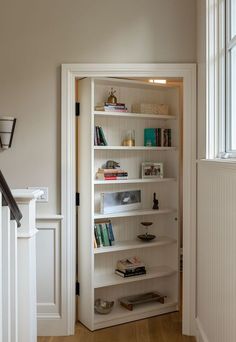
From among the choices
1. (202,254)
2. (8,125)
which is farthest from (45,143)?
(202,254)

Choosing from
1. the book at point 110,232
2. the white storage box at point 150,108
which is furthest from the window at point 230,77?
the book at point 110,232

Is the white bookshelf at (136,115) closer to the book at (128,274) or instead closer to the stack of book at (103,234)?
the stack of book at (103,234)

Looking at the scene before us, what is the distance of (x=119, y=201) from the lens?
3652mm

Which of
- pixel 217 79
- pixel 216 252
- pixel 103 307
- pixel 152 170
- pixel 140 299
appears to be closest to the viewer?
pixel 216 252

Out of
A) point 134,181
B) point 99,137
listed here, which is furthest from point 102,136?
point 134,181

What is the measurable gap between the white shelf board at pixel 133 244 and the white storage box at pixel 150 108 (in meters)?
1.24

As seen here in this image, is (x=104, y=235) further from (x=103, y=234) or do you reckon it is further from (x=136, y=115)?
(x=136, y=115)

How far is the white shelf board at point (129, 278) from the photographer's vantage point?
11.4ft

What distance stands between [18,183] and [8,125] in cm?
48

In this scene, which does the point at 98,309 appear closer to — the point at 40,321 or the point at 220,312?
the point at 40,321

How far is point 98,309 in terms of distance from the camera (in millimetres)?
3451

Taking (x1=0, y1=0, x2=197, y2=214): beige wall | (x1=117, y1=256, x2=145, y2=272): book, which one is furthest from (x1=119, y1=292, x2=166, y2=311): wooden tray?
(x1=0, y1=0, x2=197, y2=214): beige wall

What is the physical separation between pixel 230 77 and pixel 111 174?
140 centimetres

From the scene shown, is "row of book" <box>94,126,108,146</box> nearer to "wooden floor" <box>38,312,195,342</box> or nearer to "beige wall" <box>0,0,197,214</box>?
"beige wall" <box>0,0,197,214</box>
